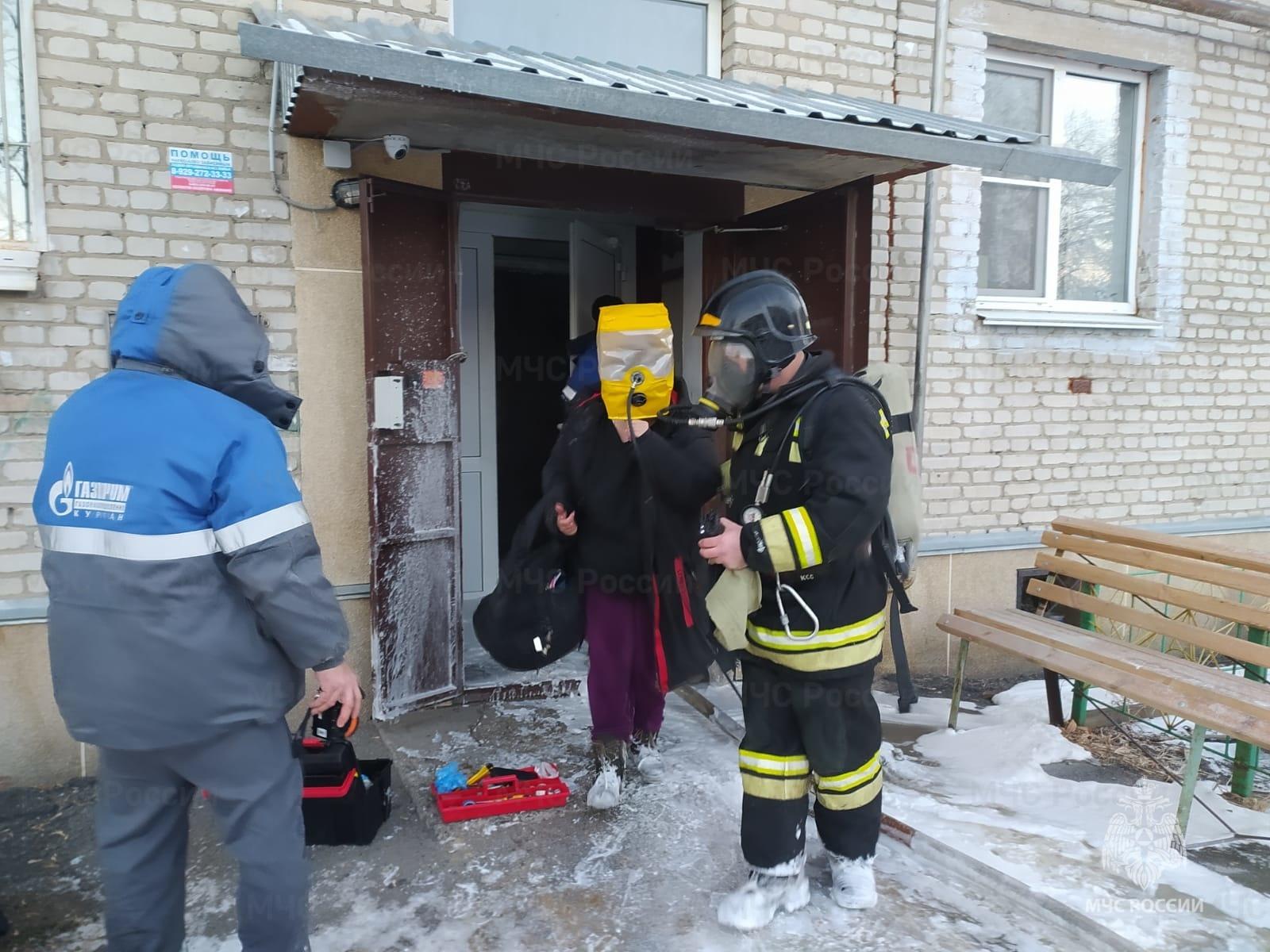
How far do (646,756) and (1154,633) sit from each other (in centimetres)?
239

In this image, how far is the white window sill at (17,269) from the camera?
330cm

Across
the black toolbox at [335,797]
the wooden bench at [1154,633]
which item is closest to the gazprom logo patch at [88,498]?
the black toolbox at [335,797]

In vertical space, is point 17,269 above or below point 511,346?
above

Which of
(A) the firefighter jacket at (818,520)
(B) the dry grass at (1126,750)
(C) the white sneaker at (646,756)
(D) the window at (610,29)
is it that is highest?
(D) the window at (610,29)

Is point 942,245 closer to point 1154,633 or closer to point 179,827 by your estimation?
point 1154,633

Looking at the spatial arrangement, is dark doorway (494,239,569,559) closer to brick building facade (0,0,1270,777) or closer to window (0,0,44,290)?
brick building facade (0,0,1270,777)

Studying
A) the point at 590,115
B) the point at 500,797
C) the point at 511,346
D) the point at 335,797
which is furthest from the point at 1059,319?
the point at 335,797

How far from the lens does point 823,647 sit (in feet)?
8.02

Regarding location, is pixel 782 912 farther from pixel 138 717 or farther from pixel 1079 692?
pixel 1079 692

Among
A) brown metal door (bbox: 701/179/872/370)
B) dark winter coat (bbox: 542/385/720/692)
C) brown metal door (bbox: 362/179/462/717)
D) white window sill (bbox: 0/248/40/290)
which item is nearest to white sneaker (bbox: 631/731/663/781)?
dark winter coat (bbox: 542/385/720/692)

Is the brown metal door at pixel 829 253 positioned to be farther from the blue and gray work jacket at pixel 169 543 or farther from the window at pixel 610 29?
the blue and gray work jacket at pixel 169 543

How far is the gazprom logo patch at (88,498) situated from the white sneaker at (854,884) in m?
2.17

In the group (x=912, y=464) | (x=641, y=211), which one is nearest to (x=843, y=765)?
(x=912, y=464)

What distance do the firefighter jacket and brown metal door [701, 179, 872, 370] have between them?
1.66 m
